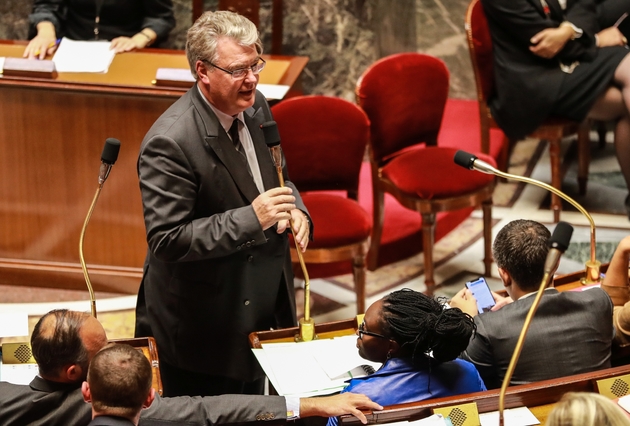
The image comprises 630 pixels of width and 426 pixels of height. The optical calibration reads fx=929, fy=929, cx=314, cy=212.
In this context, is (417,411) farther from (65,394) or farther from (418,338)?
(65,394)

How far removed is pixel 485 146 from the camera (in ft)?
18.6

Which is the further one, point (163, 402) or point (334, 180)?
point (334, 180)

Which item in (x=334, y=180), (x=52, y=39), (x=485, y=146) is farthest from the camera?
(x=485, y=146)

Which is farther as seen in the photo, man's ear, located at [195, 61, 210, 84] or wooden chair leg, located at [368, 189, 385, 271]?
wooden chair leg, located at [368, 189, 385, 271]

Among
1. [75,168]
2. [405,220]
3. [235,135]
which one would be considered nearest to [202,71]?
[235,135]

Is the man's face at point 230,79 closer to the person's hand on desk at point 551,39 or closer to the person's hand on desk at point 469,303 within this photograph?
the person's hand on desk at point 469,303

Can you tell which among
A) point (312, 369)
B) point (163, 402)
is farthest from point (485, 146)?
point (163, 402)

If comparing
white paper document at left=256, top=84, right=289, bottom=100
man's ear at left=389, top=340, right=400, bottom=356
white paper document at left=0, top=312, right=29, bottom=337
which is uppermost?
white paper document at left=256, top=84, right=289, bottom=100

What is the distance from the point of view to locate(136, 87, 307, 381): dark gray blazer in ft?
9.60

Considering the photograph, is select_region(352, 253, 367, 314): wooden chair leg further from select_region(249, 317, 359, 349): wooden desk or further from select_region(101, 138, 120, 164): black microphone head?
select_region(101, 138, 120, 164): black microphone head

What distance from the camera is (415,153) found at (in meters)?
5.05

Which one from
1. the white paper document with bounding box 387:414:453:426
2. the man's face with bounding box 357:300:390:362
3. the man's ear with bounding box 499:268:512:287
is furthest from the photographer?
the man's ear with bounding box 499:268:512:287

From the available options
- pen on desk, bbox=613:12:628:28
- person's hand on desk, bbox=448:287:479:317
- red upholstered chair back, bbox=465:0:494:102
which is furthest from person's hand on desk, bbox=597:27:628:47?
person's hand on desk, bbox=448:287:479:317

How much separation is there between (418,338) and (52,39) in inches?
131
